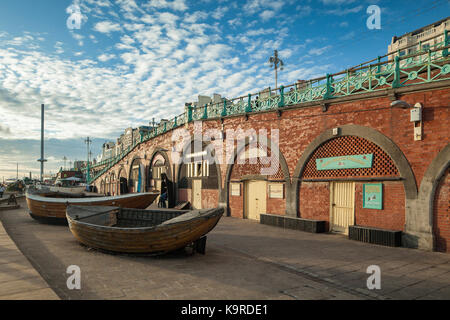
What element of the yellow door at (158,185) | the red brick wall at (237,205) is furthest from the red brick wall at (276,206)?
the yellow door at (158,185)

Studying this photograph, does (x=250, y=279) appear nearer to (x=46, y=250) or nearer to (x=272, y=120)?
(x=46, y=250)

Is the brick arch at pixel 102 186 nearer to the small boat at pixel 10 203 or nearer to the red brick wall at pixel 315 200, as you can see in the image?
the small boat at pixel 10 203

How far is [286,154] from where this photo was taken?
14.8 meters

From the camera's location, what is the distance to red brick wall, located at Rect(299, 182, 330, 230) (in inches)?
511

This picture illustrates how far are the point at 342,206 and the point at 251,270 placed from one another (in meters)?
6.78


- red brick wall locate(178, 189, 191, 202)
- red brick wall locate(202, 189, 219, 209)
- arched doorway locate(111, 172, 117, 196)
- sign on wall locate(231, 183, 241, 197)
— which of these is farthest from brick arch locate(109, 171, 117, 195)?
sign on wall locate(231, 183, 241, 197)

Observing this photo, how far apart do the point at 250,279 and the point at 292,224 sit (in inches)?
302

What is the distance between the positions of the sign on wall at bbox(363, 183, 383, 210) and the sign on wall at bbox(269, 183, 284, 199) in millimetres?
4345

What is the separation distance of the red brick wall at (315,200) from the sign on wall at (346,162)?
0.79 meters

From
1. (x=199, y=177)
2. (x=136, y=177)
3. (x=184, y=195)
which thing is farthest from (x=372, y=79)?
(x=136, y=177)

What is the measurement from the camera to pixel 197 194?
2228cm

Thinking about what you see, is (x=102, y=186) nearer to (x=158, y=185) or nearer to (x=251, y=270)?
(x=158, y=185)

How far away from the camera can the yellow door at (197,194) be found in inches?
857

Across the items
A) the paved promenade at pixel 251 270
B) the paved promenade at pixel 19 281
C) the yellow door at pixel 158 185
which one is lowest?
the paved promenade at pixel 251 270
